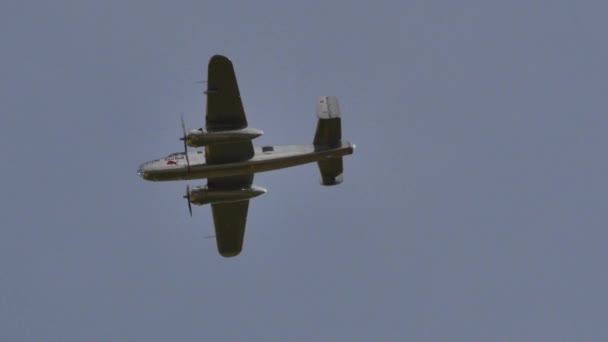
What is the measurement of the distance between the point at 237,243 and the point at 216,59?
1127 cm

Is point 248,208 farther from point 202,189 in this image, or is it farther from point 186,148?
point 186,148

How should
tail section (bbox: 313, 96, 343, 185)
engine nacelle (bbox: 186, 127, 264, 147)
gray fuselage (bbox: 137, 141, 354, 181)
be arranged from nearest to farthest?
engine nacelle (bbox: 186, 127, 264, 147) → gray fuselage (bbox: 137, 141, 354, 181) → tail section (bbox: 313, 96, 343, 185)

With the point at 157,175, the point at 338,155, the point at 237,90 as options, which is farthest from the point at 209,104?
the point at 338,155

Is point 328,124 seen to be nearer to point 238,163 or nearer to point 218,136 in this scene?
point 238,163

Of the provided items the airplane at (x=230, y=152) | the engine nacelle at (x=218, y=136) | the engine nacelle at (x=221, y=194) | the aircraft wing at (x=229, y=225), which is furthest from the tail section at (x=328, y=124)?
the aircraft wing at (x=229, y=225)

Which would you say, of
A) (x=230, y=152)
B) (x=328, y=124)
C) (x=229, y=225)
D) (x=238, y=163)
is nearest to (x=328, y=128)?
(x=328, y=124)

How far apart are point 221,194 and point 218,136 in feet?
14.5

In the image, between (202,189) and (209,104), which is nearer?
(209,104)

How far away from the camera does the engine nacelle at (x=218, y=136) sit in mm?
41844

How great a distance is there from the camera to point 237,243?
47375mm

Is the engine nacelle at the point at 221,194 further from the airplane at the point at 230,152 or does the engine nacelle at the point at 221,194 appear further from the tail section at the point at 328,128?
the tail section at the point at 328,128

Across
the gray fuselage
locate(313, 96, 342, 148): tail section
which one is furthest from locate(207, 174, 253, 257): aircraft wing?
locate(313, 96, 342, 148): tail section

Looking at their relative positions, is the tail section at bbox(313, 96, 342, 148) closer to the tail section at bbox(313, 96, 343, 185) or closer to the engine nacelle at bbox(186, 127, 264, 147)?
the tail section at bbox(313, 96, 343, 185)

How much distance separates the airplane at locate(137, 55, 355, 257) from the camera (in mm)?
41938
